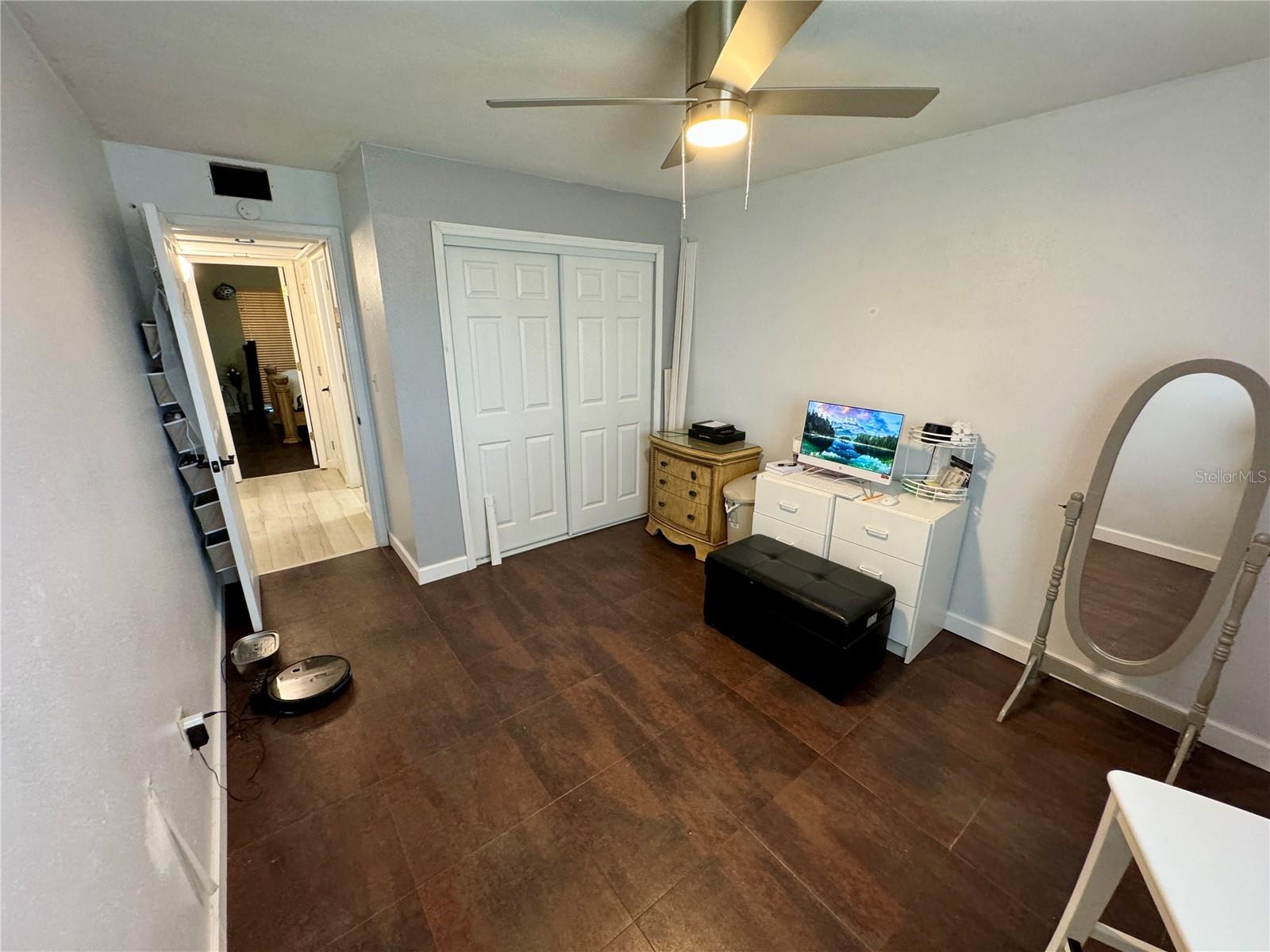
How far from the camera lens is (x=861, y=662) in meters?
2.16

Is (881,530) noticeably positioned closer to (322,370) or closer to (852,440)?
(852,440)

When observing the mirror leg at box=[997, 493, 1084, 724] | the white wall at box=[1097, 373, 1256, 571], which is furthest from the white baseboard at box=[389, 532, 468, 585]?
the white wall at box=[1097, 373, 1256, 571]

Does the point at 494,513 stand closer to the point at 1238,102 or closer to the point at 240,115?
the point at 240,115

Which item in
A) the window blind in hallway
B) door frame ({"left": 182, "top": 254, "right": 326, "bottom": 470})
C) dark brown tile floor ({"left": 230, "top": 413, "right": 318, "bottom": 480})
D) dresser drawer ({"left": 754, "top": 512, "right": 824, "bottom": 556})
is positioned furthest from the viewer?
the window blind in hallway

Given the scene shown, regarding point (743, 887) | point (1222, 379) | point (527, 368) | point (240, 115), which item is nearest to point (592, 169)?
point (527, 368)

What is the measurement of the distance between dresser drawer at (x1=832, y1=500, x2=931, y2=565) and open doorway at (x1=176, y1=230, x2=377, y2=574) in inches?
118

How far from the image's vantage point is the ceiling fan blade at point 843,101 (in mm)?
1357

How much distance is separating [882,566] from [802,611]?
52 cm

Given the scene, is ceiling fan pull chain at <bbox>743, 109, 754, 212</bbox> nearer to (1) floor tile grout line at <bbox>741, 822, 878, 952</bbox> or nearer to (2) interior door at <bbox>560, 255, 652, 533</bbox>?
(2) interior door at <bbox>560, 255, 652, 533</bbox>

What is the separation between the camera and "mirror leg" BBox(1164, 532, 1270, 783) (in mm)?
1587

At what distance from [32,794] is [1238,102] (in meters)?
3.36

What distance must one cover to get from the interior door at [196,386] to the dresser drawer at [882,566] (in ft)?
9.16

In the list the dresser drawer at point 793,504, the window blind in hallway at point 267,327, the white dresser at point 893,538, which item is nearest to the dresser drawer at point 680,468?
the dresser drawer at point 793,504

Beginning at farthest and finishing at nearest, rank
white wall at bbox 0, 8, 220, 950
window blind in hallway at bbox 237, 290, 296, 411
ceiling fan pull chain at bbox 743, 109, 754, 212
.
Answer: window blind in hallway at bbox 237, 290, 296, 411, ceiling fan pull chain at bbox 743, 109, 754, 212, white wall at bbox 0, 8, 220, 950
